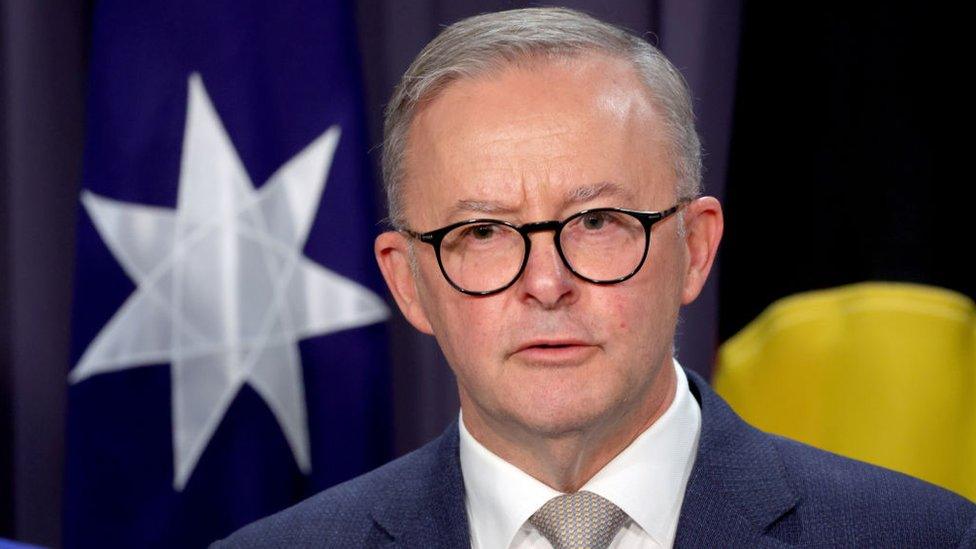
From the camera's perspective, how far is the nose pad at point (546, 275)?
5.54 ft

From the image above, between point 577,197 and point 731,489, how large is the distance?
477 millimetres

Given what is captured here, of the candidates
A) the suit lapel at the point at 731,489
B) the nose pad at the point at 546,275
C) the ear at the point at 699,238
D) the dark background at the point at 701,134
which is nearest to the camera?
the nose pad at the point at 546,275

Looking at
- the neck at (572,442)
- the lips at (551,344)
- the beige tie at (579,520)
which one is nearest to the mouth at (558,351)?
the lips at (551,344)

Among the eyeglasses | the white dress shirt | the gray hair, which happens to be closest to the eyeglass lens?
the eyeglasses

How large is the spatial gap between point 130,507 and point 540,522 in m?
1.27

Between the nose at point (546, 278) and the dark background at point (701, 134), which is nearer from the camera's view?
the nose at point (546, 278)

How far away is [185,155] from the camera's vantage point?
2758 millimetres

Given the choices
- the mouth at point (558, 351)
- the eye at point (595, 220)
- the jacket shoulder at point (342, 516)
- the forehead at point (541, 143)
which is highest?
the forehead at point (541, 143)

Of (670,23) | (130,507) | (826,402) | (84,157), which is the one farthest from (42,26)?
(826,402)

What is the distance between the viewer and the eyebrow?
1.74 metres

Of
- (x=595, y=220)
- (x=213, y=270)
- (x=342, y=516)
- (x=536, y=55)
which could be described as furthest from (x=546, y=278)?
(x=213, y=270)

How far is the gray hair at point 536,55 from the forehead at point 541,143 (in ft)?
0.07

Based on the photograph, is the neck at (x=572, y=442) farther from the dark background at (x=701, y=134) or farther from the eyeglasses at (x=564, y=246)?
the dark background at (x=701, y=134)

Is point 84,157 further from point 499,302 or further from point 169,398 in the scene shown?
point 499,302
